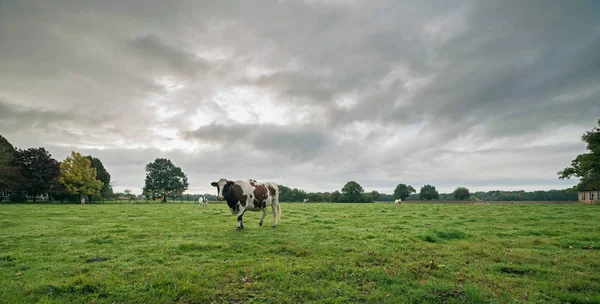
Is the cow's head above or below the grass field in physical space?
above

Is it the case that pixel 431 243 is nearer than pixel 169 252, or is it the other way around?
pixel 169 252

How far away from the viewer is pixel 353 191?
10756 centimetres

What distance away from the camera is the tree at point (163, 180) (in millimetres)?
80562

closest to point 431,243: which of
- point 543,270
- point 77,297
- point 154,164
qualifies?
point 543,270

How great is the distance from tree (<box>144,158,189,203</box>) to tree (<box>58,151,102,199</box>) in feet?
62.8

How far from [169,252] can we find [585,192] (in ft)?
339


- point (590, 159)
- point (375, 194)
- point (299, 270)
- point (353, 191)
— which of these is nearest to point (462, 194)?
point (375, 194)

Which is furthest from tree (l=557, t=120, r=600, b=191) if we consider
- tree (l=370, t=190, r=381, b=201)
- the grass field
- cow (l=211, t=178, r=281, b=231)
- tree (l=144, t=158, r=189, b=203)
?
tree (l=144, t=158, r=189, b=203)

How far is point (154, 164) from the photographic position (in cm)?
8238

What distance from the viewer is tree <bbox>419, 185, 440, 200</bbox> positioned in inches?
4685

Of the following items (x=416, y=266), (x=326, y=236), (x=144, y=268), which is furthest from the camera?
(x=326, y=236)

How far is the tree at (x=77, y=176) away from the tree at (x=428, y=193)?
118874 mm

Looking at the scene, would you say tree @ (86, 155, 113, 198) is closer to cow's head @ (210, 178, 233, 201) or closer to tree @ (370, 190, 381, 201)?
cow's head @ (210, 178, 233, 201)

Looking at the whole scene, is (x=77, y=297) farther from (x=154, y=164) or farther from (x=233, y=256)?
(x=154, y=164)
